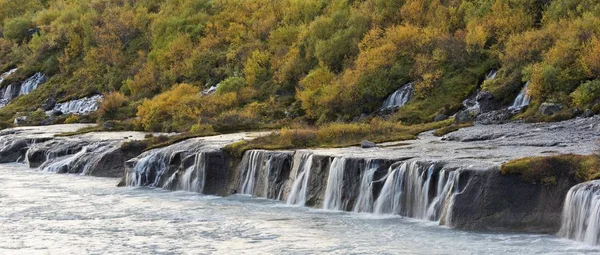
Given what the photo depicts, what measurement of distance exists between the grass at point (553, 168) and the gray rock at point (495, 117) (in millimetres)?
16507

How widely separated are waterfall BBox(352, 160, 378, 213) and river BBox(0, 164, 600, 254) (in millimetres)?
713

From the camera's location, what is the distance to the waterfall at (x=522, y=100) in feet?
157

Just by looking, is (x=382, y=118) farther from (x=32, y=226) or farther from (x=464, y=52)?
(x=32, y=226)

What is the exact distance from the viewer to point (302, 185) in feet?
124

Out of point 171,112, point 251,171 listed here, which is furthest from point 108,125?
point 251,171

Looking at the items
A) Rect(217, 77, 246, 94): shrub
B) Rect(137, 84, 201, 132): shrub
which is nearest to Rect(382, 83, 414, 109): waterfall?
Rect(137, 84, 201, 132): shrub

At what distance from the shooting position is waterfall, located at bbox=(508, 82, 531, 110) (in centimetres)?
4775

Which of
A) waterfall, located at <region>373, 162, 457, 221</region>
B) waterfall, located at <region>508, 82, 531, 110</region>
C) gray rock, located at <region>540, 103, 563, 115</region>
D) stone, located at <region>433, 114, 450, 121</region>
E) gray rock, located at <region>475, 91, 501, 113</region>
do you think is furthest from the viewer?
stone, located at <region>433, 114, 450, 121</region>

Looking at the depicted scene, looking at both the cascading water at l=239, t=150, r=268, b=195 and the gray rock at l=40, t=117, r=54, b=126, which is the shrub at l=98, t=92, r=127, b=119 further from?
the cascading water at l=239, t=150, r=268, b=195

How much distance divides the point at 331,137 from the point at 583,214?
803 inches

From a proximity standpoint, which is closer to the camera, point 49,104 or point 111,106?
point 111,106

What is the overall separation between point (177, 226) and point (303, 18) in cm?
5139

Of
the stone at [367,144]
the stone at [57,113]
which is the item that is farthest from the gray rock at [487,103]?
the stone at [57,113]

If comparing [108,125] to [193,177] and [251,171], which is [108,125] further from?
[251,171]
